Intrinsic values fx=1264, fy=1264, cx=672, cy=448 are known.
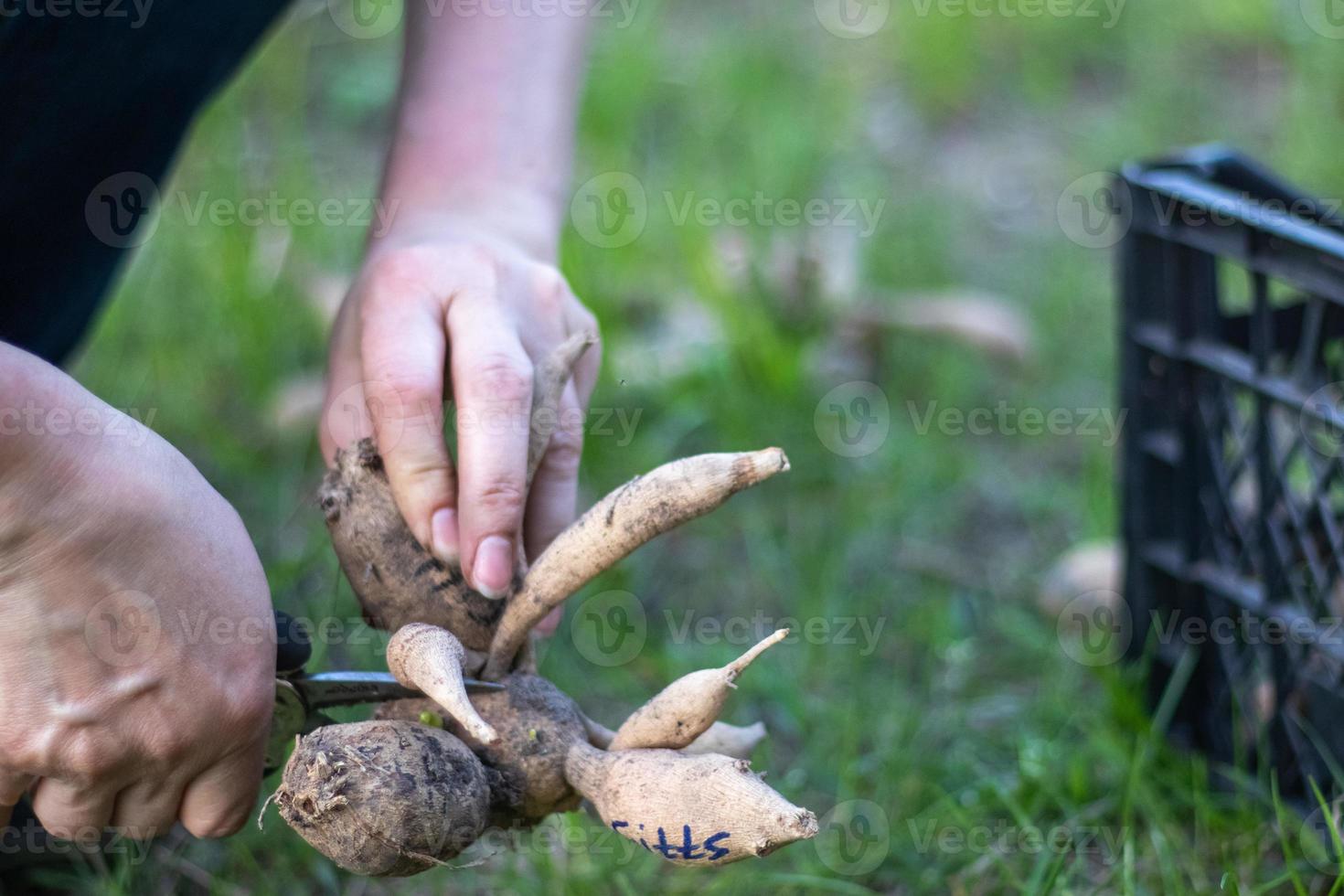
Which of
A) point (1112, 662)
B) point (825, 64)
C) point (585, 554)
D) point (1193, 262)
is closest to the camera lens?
point (585, 554)

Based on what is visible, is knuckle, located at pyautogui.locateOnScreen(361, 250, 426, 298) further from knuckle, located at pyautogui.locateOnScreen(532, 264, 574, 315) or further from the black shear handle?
the black shear handle

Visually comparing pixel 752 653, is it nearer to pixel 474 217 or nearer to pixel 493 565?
pixel 493 565

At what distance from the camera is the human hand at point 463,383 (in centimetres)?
116

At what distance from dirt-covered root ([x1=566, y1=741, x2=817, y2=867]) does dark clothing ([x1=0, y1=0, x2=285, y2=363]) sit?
35.7 inches

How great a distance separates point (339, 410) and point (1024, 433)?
142 centimetres

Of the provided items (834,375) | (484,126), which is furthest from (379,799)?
(834,375)

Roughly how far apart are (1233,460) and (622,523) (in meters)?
0.84

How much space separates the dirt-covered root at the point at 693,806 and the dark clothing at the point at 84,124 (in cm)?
91

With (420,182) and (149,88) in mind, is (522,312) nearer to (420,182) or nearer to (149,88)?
(420,182)

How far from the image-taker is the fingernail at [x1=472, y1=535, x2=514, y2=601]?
115 cm

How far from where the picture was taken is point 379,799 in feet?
3.22

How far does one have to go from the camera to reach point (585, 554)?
112 centimetres

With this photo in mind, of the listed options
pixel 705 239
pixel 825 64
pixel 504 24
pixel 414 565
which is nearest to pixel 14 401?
pixel 414 565

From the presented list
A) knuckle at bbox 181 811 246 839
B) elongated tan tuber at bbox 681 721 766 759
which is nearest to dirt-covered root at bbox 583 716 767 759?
elongated tan tuber at bbox 681 721 766 759
